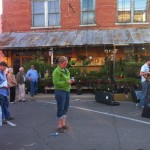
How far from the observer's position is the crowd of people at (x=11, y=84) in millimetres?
8773

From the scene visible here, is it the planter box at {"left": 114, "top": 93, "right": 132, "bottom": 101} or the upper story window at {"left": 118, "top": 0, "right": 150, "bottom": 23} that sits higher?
the upper story window at {"left": 118, "top": 0, "right": 150, "bottom": 23}

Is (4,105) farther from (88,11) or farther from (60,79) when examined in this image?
(88,11)

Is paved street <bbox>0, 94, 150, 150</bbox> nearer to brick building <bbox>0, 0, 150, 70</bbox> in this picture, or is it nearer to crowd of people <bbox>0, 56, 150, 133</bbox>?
crowd of people <bbox>0, 56, 150, 133</bbox>

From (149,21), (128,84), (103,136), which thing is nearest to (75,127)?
(103,136)

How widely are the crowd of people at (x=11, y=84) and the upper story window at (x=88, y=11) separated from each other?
5.51m

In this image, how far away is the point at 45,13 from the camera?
20.6 metres

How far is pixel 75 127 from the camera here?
820cm

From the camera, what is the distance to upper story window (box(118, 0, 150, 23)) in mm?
19469

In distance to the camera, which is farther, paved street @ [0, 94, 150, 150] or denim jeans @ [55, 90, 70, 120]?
denim jeans @ [55, 90, 70, 120]

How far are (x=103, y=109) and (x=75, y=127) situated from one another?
331cm

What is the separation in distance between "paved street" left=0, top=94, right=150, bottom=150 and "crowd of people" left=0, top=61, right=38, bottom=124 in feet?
1.64

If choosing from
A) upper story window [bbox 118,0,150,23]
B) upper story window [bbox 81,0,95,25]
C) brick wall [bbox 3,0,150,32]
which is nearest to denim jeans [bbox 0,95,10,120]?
brick wall [bbox 3,0,150,32]

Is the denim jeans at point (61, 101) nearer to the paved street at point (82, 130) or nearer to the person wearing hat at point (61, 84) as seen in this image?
the person wearing hat at point (61, 84)

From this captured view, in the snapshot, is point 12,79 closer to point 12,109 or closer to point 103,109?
point 12,109
